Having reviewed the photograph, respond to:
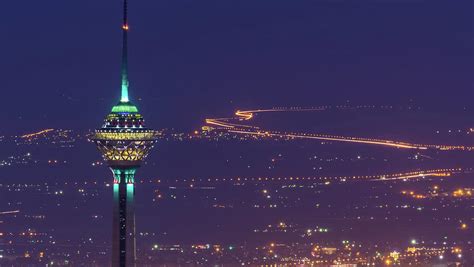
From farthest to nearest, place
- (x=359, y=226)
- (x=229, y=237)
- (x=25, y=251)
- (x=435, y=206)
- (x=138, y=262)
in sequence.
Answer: (x=435, y=206) < (x=359, y=226) < (x=229, y=237) < (x=25, y=251) < (x=138, y=262)

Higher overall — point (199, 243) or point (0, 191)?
point (0, 191)

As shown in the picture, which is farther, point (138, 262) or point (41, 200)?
point (41, 200)

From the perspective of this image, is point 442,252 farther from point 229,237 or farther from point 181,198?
point 181,198

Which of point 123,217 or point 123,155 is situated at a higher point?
point 123,155

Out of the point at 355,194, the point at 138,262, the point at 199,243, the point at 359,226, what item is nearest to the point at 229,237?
the point at 199,243

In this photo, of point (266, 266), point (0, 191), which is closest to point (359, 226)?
point (266, 266)

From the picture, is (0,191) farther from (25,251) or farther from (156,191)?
(25,251)

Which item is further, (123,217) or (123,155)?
(123,217)

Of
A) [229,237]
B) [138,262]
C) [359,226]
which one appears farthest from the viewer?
[359,226]
